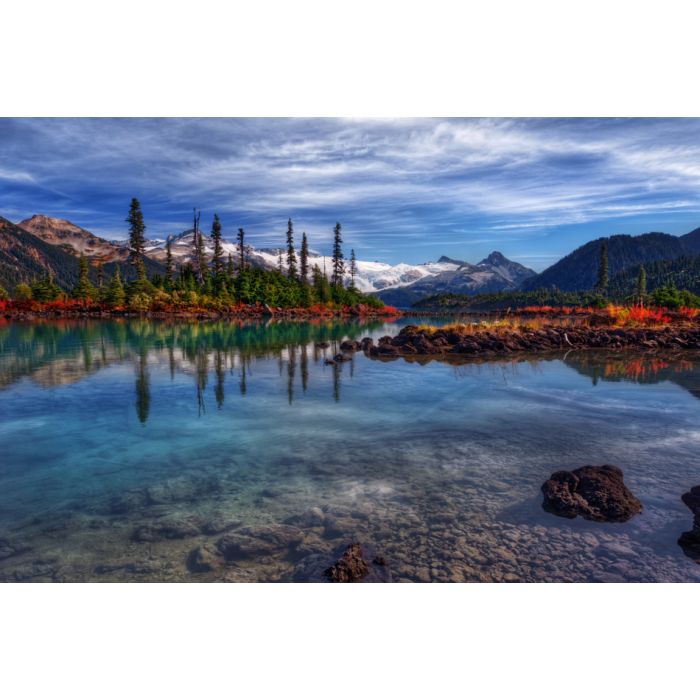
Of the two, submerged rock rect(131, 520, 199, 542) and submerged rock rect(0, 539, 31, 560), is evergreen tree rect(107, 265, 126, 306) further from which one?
submerged rock rect(131, 520, 199, 542)

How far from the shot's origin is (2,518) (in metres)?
6.74

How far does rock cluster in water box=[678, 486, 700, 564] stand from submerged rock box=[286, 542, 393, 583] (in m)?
3.70

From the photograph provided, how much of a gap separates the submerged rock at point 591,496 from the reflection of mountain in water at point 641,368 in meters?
9.68

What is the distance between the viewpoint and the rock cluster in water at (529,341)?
26688mm

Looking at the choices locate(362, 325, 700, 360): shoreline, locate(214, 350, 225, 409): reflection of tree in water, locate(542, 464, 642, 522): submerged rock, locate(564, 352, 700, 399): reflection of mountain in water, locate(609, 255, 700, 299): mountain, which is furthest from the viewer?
locate(609, 255, 700, 299): mountain

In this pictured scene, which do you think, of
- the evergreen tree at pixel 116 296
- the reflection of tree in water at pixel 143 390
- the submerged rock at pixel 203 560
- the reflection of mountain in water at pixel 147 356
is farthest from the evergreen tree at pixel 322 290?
the submerged rock at pixel 203 560

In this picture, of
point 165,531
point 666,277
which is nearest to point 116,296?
point 165,531

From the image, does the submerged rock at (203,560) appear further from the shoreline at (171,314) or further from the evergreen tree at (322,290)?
the evergreen tree at (322,290)

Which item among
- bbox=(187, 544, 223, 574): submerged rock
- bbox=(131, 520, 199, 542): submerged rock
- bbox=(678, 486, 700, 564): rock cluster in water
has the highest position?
bbox=(678, 486, 700, 564): rock cluster in water

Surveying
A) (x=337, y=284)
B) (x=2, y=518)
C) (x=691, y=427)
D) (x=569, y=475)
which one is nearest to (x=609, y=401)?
(x=691, y=427)

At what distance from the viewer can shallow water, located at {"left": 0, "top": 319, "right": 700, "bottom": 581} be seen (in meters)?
5.62

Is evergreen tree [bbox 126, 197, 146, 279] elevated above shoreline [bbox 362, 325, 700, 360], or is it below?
above

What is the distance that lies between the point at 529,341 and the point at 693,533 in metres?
23.0

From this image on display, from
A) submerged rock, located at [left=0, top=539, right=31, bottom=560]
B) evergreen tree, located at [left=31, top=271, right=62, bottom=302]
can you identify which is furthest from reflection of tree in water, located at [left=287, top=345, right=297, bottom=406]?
evergreen tree, located at [left=31, top=271, right=62, bottom=302]
